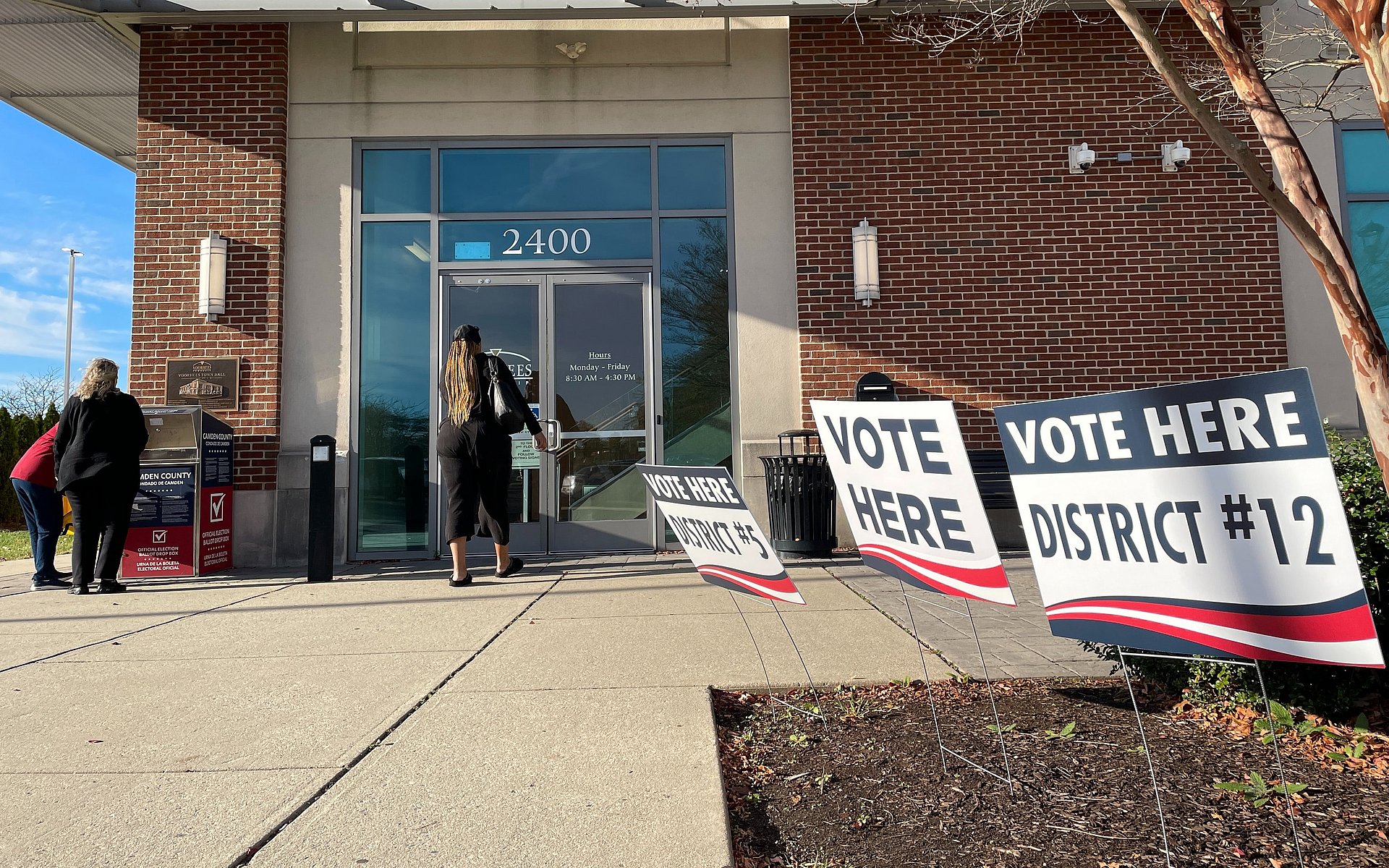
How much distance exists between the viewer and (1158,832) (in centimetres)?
202

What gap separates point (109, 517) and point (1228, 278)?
1046 centimetres

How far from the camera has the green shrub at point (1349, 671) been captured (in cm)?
254

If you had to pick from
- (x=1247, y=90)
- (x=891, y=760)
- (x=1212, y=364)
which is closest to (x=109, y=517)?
(x=891, y=760)

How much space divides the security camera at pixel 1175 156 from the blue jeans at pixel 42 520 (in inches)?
423

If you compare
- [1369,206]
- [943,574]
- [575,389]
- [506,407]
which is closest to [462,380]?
[506,407]

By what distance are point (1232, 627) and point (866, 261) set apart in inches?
262

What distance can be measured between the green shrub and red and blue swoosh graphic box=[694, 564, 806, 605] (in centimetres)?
144

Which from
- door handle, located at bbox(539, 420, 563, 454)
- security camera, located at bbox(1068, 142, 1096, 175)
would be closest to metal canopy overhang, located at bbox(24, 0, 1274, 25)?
security camera, located at bbox(1068, 142, 1096, 175)

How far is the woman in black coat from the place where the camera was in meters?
6.05

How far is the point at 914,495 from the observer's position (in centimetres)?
258

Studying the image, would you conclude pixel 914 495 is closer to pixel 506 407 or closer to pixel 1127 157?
pixel 506 407

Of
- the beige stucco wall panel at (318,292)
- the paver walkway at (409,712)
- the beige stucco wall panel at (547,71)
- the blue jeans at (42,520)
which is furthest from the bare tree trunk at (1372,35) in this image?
the blue jeans at (42,520)

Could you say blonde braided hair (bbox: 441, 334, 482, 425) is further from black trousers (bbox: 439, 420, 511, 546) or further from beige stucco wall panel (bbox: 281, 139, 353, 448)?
beige stucco wall panel (bbox: 281, 139, 353, 448)

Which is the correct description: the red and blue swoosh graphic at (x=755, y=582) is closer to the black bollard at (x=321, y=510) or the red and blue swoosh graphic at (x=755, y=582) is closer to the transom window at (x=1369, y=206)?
the black bollard at (x=321, y=510)
